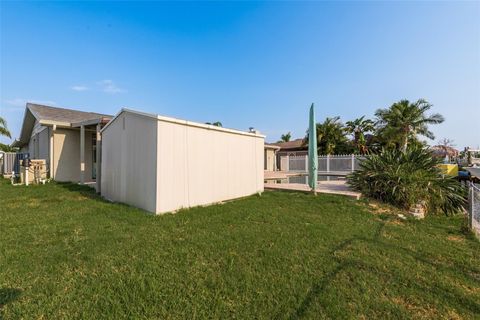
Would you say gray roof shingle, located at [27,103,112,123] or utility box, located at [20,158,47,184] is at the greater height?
gray roof shingle, located at [27,103,112,123]

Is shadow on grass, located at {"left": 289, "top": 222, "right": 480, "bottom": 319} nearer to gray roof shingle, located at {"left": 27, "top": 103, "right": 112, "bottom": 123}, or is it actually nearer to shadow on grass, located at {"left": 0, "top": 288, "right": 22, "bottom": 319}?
shadow on grass, located at {"left": 0, "top": 288, "right": 22, "bottom": 319}

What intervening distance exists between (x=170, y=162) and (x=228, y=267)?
333cm

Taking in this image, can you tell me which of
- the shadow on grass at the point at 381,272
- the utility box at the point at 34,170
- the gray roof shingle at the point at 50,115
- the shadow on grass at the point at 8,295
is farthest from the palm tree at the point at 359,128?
the shadow on grass at the point at 8,295

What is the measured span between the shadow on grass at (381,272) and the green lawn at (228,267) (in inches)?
0.6

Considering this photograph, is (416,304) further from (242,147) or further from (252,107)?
(252,107)

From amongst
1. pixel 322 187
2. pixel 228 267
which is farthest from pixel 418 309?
pixel 322 187

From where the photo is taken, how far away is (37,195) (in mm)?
7602

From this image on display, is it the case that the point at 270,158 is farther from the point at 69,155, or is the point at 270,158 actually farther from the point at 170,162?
the point at 170,162

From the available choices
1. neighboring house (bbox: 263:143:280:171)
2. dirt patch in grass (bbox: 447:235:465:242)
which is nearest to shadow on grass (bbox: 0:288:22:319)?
dirt patch in grass (bbox: 447:235:465:242)

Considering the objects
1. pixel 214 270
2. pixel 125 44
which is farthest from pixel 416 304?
pixel 125 44

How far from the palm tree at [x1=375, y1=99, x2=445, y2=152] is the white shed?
18307 mm

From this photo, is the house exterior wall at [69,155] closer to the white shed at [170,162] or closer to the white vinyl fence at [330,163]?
the white shed at [170,162]

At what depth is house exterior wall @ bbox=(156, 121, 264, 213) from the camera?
18.2ft

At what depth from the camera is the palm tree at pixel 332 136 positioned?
81.0 ft
